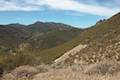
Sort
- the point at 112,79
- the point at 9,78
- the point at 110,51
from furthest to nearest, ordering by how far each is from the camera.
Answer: the point at 110,51
the point at 9,78
the point at 112,79

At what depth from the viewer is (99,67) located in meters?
14.1

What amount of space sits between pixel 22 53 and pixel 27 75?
47.0 ft

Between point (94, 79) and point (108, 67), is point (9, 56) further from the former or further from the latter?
point (94, 79)

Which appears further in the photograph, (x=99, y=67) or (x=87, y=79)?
(x=99, y=67)

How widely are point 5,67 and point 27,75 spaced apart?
9166 millimetres

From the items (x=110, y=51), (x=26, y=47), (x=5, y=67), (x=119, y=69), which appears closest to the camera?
(x=119, y=69)

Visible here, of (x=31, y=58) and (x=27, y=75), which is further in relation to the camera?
(x=31, y=58)

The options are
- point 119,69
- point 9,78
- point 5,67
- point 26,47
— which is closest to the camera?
point 119,69

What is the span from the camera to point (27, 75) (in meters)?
15.1

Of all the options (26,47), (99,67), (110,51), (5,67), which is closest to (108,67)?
(99,67)

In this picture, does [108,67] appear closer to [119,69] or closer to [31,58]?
[119,69]

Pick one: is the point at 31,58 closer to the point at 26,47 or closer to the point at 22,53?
the point at 22,53

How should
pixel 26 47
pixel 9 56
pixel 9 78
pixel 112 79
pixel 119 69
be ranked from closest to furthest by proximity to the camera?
pixel 112 79 → pixel 119 69 → pixel 9 78 → pixel 9 56 → pixel 26 47

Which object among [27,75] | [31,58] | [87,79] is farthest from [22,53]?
[87,79]
